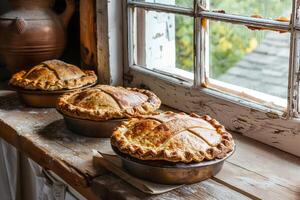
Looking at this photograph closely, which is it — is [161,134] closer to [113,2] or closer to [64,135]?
[64,135]

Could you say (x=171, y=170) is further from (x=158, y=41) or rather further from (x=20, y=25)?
(x=20, y=25)

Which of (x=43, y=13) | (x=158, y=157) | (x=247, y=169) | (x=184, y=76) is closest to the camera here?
(x=158, y=157)

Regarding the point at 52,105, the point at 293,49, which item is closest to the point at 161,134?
the point at 293,49

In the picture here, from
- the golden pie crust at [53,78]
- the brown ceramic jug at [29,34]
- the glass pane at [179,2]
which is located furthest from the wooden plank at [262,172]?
the brown ceramic jug at [29,34]

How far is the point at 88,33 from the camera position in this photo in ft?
4.90

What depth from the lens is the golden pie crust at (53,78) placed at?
1292mm

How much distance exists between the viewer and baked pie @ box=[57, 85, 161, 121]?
109cm

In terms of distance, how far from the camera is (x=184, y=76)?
130 cm

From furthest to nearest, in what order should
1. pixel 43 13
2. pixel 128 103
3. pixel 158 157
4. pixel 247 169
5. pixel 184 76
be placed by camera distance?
pixel 43 13 < pixel 184 76 < pixel 128 103 < pixel 247 169 < pixel 158 157

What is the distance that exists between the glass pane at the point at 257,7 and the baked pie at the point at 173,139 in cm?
28

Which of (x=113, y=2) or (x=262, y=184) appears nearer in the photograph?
(x=262, y=184)

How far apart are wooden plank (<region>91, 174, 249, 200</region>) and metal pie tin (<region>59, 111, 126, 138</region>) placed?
201 mm

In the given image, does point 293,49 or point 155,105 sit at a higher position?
point 293,49

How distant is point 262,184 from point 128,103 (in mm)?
375
